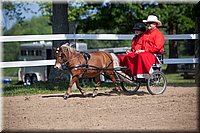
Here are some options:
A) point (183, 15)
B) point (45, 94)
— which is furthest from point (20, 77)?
point (45, 94)

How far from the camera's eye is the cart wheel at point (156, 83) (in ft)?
31.6

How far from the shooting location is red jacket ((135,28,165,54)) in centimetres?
955

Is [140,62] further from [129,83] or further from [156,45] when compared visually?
[129,83]

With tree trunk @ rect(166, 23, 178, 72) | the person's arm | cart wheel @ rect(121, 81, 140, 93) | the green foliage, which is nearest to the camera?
the person's arm

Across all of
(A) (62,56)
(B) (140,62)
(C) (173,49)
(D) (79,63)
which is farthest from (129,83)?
(C) (173,49)

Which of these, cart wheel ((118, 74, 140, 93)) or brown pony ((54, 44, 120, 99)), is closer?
brown pony ((54, 44, 120, 99))

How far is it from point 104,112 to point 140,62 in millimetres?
2415

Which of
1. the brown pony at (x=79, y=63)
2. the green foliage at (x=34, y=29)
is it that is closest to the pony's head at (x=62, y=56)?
the brown pony at (x=79, y=63)

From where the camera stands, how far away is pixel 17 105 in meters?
8.52

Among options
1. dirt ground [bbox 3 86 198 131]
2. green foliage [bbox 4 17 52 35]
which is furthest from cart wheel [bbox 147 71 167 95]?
green foliage [bbox 4 17 52 35]

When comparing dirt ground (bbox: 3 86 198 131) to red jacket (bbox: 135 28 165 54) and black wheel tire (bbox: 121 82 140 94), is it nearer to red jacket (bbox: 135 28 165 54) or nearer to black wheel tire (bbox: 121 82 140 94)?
black wheel tire (bbox: 121 82 140 94)

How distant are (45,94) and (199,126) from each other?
15.8 ft

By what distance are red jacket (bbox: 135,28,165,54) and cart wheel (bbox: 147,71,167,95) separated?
0.52 m

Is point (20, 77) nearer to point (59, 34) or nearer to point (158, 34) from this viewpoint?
point (59, 34)
